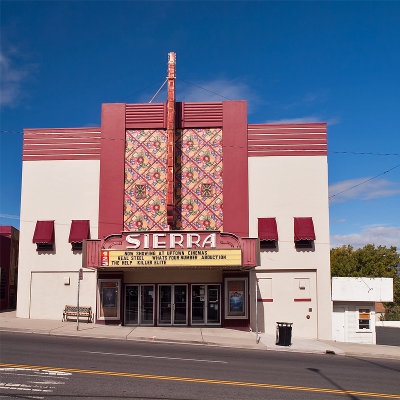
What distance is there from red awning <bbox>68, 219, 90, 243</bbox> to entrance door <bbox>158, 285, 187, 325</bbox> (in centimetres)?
534

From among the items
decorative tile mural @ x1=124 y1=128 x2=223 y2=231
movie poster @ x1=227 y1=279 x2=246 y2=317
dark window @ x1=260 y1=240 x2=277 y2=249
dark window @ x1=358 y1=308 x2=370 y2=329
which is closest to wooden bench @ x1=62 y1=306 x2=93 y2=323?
decorative tile mural @ x1=124 y1=128 x2=223 y2=231

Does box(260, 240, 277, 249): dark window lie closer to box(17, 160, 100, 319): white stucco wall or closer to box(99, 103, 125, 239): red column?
box(99, 103, 125, 239): red column

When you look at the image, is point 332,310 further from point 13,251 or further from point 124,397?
point 13,251

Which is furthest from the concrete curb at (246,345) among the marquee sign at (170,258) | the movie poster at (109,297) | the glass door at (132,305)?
the glass door at (132,305)

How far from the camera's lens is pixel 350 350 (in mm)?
22766

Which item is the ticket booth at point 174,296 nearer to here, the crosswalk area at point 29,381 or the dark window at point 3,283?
the dark window at point 3,283

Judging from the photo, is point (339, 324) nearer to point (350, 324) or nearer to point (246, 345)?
point (350, 324)

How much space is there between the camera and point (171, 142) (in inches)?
1049

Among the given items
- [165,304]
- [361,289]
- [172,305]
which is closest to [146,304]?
[165,304]

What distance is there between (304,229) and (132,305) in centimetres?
1097

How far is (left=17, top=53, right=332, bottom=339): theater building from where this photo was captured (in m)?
27.5

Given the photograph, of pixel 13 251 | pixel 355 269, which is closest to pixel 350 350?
pixel 13 251

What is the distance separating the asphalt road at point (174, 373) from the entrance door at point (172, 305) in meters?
→ 7.21

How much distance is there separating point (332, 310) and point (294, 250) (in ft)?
13.2
